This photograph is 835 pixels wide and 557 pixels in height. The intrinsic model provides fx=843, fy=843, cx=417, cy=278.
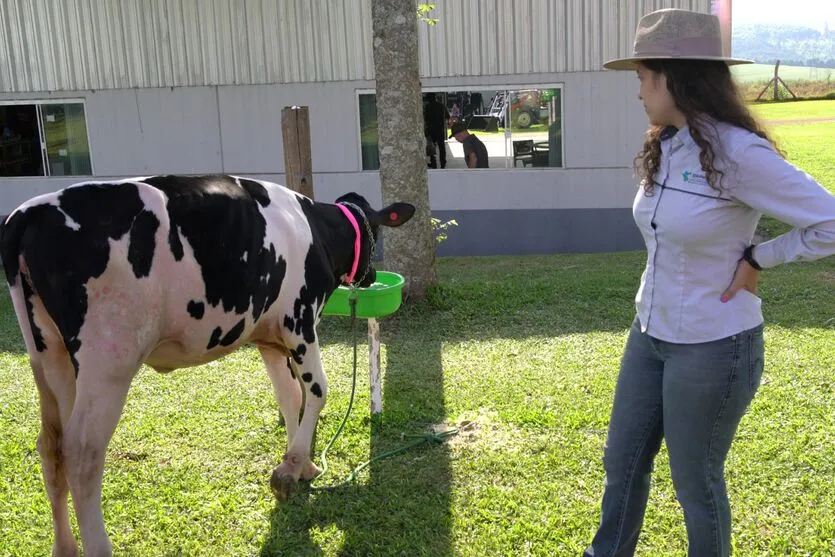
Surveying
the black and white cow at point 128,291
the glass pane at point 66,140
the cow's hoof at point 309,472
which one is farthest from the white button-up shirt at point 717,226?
the glass pane at point 66,140

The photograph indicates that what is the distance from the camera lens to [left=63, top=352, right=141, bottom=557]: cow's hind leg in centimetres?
341

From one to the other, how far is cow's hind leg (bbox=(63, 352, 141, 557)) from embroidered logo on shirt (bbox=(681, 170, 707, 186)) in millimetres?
2287

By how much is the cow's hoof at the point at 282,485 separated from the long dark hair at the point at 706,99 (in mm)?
2662

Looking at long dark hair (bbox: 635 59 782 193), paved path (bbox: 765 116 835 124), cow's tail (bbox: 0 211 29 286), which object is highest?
long dark hair (bbox: 635 59 782 193)

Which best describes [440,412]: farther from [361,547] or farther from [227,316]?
[227,316]

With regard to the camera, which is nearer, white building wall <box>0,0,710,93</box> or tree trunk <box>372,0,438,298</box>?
tree trunk <box>372,0,438,298</box>

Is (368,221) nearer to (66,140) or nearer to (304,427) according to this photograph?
(304,427)

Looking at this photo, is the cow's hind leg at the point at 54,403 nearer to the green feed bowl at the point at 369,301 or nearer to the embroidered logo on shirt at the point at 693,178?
the green feed bowl at the point at 369,301

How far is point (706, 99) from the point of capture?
2.87 metres

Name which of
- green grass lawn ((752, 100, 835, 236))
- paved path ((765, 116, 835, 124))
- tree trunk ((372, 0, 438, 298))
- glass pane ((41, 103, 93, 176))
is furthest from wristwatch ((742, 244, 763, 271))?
paved path ((765, 116, 835, 124))

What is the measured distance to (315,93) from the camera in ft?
41.6

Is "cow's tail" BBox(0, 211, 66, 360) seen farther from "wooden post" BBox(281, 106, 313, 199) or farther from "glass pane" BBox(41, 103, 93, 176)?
"glass pane" BBox(41, 103, 93, 176)

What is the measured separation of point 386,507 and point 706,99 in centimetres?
257

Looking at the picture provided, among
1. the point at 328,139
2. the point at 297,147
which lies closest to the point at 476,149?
the point at 328,139
